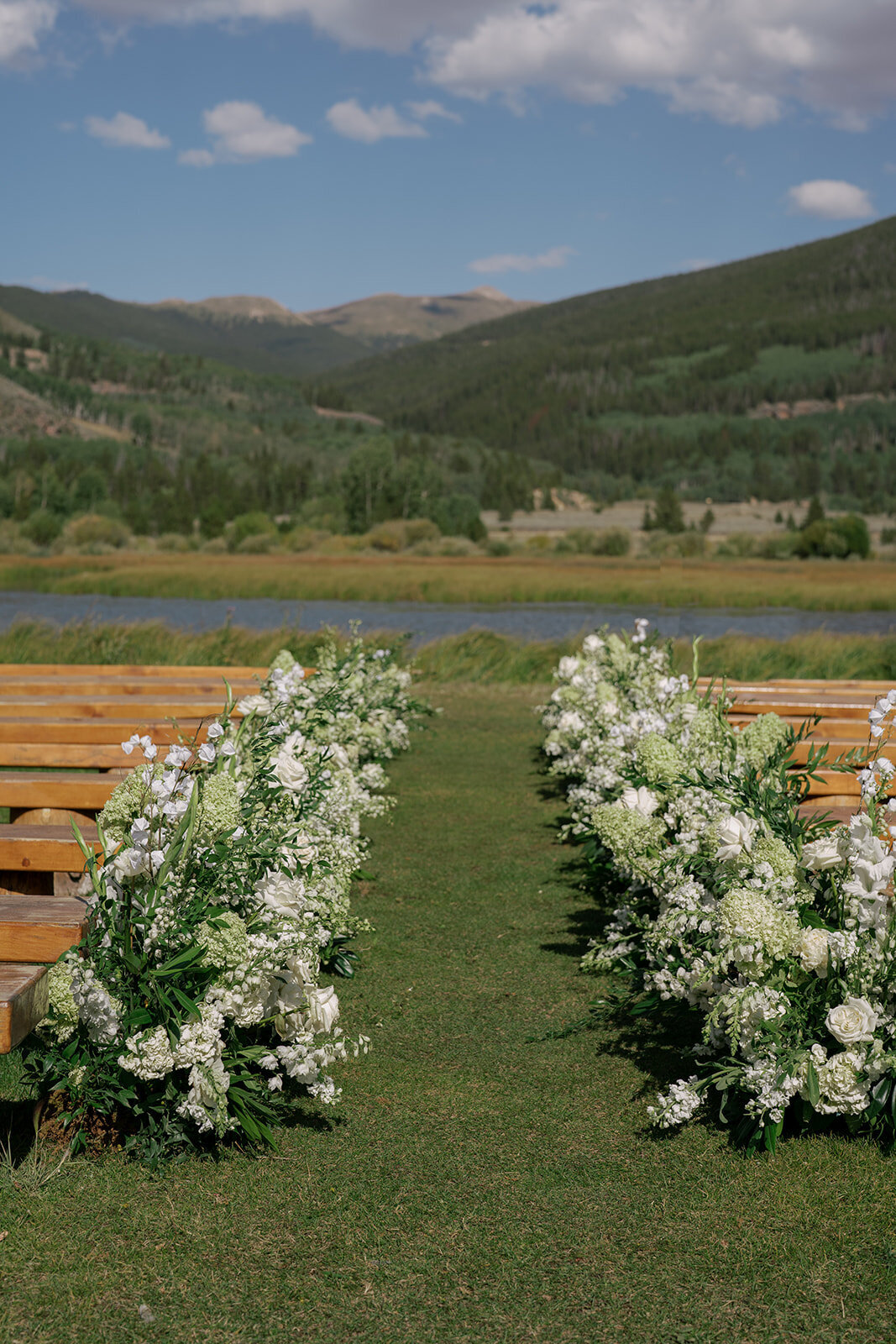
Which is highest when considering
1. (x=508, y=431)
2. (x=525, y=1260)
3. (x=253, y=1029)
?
(x=508, y=431)

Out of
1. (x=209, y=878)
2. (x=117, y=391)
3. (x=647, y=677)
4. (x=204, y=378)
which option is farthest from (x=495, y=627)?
(x=204, y=378)

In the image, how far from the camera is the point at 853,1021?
280cm

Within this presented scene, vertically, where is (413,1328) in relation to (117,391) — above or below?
below

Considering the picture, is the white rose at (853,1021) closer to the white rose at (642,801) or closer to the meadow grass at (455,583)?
the white rose at (642,801)

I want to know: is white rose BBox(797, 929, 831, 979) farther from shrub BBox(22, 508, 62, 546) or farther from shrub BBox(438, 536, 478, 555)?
shrub BBox(22, 508, 62, 546)

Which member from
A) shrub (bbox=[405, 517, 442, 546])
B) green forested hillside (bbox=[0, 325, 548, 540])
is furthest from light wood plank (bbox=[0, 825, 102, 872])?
shrub (bbox=[405, 517, 442, 546])

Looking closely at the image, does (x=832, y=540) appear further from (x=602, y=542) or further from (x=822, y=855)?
(x=822, y=855)

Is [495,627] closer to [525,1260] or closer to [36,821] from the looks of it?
[36,821]

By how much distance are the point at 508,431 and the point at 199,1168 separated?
195 metres

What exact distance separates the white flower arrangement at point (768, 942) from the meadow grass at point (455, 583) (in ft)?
108

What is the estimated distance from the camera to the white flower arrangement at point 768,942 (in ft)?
9.41

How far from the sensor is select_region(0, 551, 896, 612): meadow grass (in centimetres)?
3697

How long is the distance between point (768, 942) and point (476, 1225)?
1.02 meters

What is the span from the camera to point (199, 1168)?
9.28 ft
